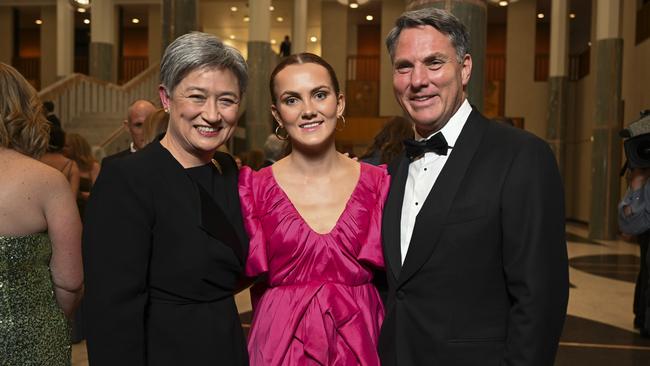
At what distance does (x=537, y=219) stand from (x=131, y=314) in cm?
121

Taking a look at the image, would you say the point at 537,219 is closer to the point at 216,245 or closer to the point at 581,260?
the point at 216,245

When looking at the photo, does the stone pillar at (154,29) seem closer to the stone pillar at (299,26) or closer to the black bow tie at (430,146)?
the stone pillar at (299,26)

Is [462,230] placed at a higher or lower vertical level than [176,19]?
lower

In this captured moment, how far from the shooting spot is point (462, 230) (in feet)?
6.48

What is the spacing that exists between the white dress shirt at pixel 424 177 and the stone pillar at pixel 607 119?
39.0 feet

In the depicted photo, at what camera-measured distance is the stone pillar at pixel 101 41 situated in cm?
1702

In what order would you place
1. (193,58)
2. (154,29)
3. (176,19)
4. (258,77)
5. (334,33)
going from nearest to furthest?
(193,58), (176,19), (258,77), (334,33), (154,29)

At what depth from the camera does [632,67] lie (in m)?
14.5

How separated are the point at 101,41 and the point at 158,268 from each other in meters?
16.4

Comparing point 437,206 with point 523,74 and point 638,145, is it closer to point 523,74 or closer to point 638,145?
point 638,145

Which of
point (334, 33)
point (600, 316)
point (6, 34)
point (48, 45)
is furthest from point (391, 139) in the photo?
point (6, 34)

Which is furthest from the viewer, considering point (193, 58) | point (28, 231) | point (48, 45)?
point (48, 45)

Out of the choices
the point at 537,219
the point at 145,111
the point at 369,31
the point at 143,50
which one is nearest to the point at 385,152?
the point at 145,111

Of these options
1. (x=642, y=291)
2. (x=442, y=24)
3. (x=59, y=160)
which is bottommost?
(x=642, y=291)
